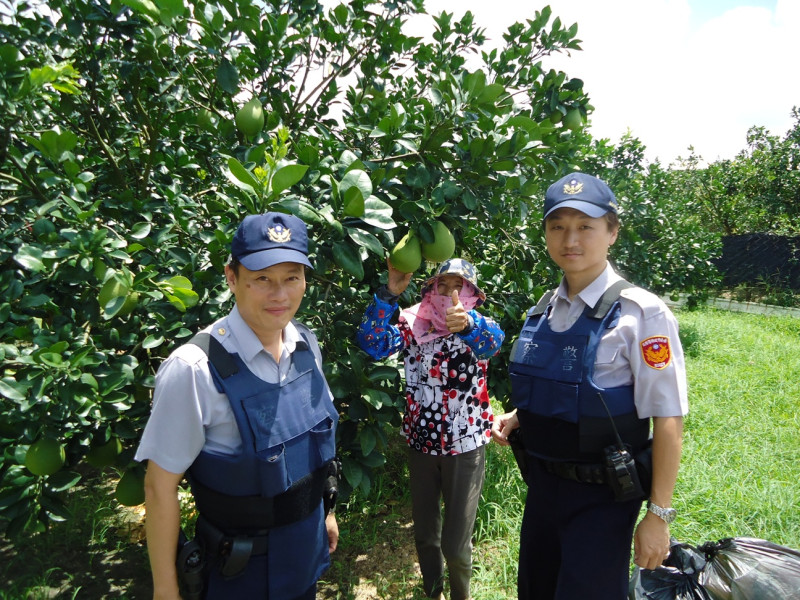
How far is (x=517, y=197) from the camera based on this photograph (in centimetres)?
215

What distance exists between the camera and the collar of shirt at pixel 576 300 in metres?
1.50

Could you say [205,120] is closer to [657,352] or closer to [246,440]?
[246,440]

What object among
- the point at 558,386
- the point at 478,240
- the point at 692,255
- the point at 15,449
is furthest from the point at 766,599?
the point at 692,255

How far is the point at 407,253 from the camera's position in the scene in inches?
67.9

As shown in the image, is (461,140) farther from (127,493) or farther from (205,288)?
(127,493)

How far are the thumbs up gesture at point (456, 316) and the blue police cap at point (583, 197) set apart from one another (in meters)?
0.46

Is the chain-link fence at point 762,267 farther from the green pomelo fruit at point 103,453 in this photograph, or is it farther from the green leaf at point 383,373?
the green pomelo fruit at point 103,453

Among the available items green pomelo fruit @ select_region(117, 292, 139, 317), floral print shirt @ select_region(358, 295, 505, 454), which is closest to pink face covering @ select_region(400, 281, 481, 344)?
floral print shirt @ select_region(358, 295, 505, 454)

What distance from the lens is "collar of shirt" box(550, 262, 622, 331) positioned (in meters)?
1.50

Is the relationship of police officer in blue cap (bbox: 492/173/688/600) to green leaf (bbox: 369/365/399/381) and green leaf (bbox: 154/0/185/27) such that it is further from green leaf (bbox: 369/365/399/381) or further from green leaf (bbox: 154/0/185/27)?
green leaf (bbox: 154/0/185/27)

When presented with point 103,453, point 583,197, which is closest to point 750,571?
point 583,197

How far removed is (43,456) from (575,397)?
57.9 inches

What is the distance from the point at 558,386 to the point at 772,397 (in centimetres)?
432

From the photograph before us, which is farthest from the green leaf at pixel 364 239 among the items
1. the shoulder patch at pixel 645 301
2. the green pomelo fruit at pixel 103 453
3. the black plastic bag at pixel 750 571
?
the black plastic bag at pixel 750 571
